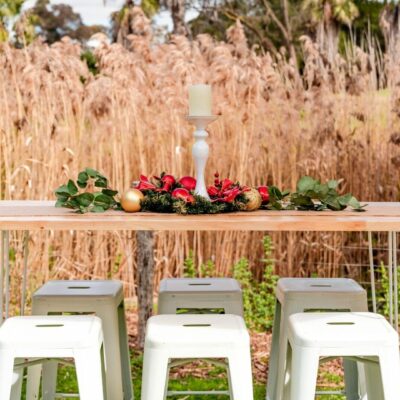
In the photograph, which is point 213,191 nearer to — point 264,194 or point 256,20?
point 264,194

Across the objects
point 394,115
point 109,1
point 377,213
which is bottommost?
point 377,213

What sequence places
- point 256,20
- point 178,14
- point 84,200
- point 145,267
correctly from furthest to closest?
1. point 256,20
2. point 178,14
3. point 145,267
4. point 84,200

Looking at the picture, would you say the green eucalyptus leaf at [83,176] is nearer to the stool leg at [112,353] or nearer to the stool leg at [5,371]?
the stool leg at [112,353]

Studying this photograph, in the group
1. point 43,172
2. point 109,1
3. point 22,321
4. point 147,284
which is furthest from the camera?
point 109,1

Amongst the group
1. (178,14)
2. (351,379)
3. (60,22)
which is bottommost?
(351,379)

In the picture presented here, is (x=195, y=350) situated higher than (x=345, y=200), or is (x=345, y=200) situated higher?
(x=345, y=200)

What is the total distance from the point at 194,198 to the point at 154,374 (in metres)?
0.54

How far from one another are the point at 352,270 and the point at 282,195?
1904 mm

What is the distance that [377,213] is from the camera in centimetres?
238


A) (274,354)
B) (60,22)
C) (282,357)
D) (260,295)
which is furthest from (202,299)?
(60,22)

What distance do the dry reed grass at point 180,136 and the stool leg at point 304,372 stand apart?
6.99ft

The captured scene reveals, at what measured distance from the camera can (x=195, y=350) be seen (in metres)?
2.09

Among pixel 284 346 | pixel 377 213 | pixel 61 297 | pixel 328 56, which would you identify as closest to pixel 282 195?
pixel 377 213

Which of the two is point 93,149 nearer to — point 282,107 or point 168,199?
point 282,107
